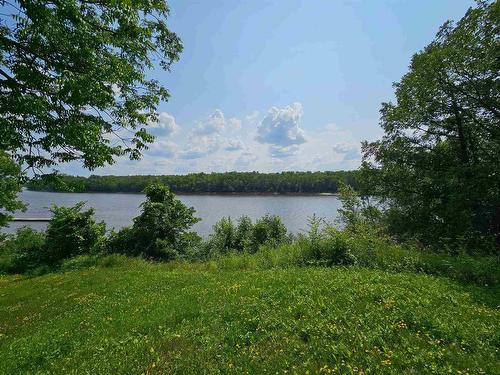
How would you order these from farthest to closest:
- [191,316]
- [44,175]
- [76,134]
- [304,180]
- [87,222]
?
[304,180] < [87,222] < [44,175] < [191,316] < [76,134]

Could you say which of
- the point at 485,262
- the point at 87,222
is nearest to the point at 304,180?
the point at 87,222

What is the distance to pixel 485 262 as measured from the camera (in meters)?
9.90

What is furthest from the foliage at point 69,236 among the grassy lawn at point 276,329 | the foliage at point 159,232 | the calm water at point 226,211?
the grassy lawn at point 276,329

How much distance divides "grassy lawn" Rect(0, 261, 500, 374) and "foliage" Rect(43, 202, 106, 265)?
1223cm

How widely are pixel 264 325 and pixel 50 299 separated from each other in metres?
9.35

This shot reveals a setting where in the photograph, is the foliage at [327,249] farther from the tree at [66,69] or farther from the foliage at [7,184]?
the foliage at [7,184]

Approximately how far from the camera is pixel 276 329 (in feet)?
19.4

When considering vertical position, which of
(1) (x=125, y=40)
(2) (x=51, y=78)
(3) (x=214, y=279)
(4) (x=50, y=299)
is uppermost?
(1) (x=125, y=40)

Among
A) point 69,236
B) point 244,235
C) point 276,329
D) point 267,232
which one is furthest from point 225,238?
point 276,329

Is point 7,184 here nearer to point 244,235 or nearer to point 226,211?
point 244,235

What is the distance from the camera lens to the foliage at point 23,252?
72.6 ft

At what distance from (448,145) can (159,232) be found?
1798cm

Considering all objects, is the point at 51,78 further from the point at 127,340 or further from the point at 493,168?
the point at 493,168

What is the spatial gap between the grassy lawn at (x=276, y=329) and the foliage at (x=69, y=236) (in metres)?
12.2
